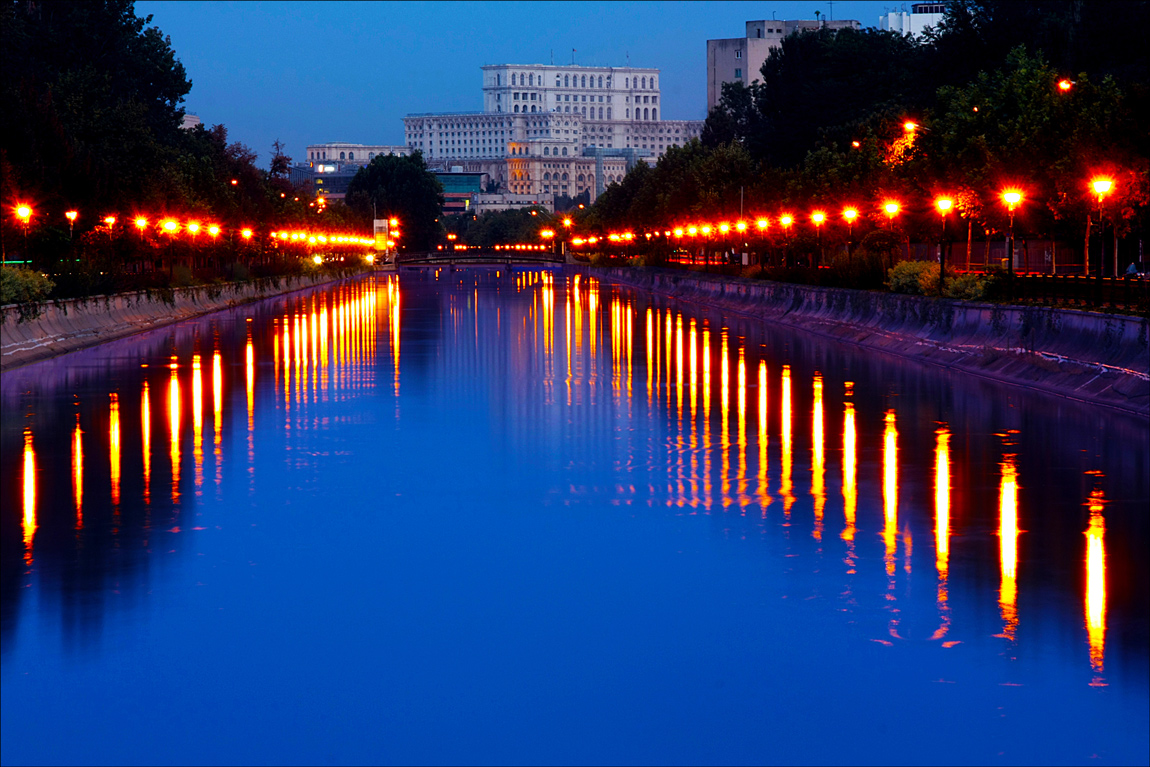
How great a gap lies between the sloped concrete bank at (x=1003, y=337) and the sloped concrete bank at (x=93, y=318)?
57.2 feet

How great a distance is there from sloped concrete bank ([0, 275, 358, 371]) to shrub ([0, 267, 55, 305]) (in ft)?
1.33

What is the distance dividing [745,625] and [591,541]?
265cm

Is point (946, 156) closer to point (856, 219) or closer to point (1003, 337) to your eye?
point (856, 219)

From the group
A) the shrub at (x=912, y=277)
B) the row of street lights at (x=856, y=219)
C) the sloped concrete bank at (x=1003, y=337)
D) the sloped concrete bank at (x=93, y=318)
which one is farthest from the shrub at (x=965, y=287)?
the sloped concrete bank at (x=93, y=318)

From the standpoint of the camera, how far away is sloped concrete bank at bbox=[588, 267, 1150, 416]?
2031 cm

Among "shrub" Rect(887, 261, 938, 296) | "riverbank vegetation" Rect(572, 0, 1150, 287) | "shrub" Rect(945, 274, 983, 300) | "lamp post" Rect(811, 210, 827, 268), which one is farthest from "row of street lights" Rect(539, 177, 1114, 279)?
"shrub" Rect(887, 261, 938, 296)

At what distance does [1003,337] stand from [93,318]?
22.5m

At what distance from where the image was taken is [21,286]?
3131cm

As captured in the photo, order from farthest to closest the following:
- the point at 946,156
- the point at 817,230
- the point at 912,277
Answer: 1. the point at 817,230
2. the point at 946,156
3. the point at 912,277

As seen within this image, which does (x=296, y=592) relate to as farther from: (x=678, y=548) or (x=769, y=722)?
(x=769, y=722)

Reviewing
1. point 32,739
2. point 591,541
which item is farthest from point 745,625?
point 32,739

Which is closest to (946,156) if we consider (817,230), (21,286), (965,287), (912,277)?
(817,230)

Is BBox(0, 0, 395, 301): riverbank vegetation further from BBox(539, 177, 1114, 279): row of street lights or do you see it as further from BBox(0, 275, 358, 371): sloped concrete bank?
BBox(539, 177, 1114, 279): row of street lights

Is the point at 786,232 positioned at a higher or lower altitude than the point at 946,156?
lower
